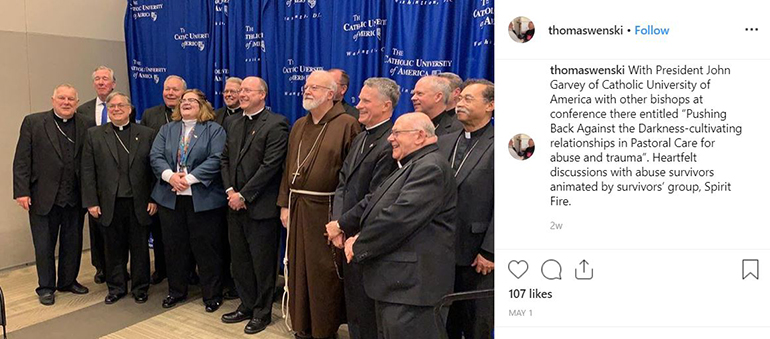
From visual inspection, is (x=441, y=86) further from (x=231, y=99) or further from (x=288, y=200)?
(x=231, y=99)

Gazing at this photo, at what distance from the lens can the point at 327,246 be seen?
11.3 ft

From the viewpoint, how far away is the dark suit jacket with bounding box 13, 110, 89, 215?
4.17 meters

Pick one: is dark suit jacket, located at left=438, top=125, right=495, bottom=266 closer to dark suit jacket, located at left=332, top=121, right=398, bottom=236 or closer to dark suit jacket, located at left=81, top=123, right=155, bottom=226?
dark suit jacket, located at left=332, top=121, right=398, bottom=236

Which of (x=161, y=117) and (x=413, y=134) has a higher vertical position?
(x=161, y=117)

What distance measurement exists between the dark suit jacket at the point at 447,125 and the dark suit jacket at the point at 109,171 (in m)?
2.12

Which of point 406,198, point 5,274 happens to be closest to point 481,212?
point 406,198

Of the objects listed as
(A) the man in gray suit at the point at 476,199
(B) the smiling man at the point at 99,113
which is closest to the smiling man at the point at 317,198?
(A) the man in gray suit at the point at 476,199
